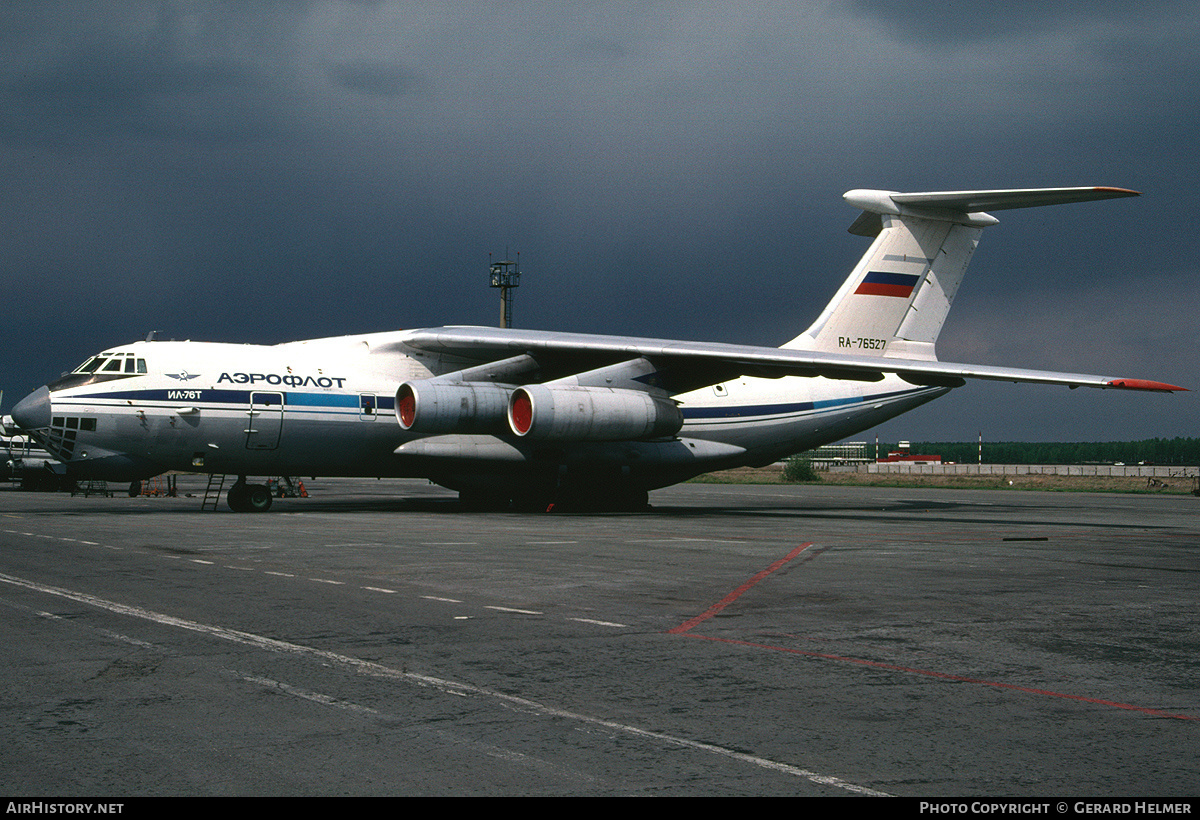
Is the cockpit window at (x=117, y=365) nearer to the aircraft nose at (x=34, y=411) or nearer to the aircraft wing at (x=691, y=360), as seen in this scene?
the aircraft nose at (x=34, y=411)

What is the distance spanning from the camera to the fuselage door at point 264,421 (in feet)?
67.5

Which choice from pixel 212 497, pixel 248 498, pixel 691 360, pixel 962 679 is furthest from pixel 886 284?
pixel 962 679

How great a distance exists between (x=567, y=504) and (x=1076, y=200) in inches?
459

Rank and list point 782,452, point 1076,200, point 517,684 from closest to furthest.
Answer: point 517,684
point 1076,200
point 782,452

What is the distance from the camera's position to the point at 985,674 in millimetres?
6020

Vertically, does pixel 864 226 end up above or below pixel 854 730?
above

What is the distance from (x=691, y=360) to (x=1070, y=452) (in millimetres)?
161924

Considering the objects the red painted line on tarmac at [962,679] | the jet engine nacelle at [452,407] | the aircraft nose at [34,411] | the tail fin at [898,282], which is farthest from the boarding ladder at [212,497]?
the red painted line on tarmac at [962,679]

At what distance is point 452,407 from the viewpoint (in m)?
20.2

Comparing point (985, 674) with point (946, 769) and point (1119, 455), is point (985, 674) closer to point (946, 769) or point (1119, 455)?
point (946, 769)

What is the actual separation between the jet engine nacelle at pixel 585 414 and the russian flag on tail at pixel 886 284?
6.61 m
